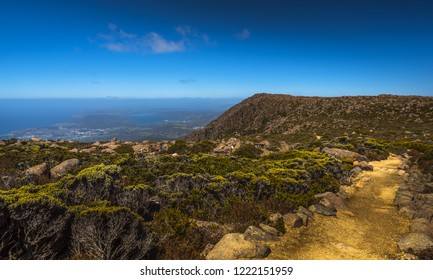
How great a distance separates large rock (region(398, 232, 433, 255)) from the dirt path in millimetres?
234

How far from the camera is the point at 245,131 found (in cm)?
8112

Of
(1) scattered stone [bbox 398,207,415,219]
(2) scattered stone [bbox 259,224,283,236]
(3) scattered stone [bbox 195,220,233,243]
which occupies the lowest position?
(1) scattered stone [bbox 398,207,415,219]

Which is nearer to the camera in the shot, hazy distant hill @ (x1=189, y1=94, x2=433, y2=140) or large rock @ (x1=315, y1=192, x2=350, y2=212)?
large rock @ (x1=315, y1=192, x2=350, y2=212)

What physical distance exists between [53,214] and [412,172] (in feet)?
64.1

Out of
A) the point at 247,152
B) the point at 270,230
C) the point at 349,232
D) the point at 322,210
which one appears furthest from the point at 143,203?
the point at 247,152

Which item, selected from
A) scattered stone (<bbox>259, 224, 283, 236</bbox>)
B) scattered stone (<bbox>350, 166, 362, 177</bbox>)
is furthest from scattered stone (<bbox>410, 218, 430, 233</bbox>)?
scattered stone (<bbox>350, 166, 362, 177</bbox>)

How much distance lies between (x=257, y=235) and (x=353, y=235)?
133 inches

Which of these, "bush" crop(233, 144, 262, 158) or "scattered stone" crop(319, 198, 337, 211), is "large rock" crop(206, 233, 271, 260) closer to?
"scattered stone" crop(319, 198, 337, 211)

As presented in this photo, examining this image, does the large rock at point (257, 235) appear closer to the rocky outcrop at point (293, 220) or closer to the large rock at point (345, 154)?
the rocky outcrop at point (293, 220)

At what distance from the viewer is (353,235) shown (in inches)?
336

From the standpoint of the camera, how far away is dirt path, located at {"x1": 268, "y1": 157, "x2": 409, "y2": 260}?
7266 millimetres

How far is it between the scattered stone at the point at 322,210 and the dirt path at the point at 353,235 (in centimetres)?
22

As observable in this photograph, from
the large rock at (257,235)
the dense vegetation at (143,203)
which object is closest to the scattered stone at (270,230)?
the large rock at (257,235)

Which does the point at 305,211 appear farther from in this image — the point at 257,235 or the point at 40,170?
the point at 40,170
